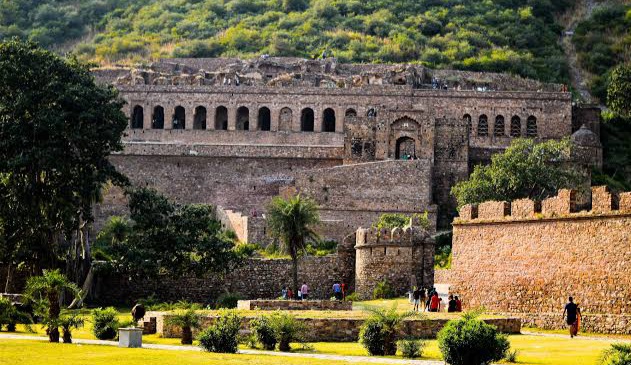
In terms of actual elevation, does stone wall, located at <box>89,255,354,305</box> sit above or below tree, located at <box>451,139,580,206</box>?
below

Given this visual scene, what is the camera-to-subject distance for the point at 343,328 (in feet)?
143

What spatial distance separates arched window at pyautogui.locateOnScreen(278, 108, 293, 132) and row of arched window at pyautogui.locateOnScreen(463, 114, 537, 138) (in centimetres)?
1053

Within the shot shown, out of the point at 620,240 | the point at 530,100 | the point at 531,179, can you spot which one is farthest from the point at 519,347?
the point at 530,100

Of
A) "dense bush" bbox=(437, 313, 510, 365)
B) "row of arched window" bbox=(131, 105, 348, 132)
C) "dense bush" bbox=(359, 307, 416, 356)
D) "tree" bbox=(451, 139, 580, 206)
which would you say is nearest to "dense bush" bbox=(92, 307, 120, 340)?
"dense bush" bbox=(359, 307, 416, 356)

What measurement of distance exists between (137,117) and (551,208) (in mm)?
51005

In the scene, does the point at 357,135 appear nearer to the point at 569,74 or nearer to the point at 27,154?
the point at 27,154

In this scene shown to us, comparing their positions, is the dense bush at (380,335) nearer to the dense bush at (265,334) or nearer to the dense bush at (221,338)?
the dense bush at (265,334)

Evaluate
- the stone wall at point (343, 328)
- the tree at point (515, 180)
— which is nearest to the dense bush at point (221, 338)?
the stone wall at point (343, 328)

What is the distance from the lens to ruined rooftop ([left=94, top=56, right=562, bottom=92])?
97.2 metres

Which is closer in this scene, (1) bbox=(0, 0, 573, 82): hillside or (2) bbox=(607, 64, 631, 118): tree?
(2) bbox=(607, 64, 631, 118): tree

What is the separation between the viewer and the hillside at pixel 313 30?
116 m

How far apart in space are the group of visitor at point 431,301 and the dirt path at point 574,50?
4882 cm

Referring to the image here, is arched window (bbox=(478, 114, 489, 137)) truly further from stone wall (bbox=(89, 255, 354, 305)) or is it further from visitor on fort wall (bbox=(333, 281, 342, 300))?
visitor on fort wall (bbox=(333, 281, 342, 300))

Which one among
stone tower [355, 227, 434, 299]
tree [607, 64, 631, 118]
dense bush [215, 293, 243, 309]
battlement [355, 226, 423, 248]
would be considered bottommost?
dense bush [215, 293, 243, 309]
